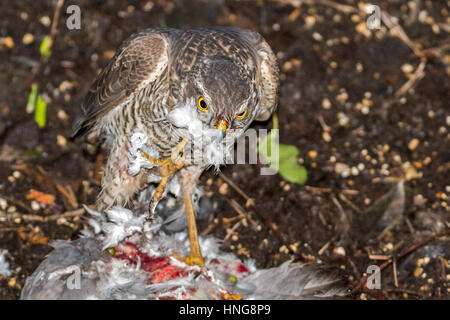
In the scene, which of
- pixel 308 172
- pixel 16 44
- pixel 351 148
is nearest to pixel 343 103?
pixel 351 148

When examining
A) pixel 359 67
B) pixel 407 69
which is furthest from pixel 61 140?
pixel 407 69

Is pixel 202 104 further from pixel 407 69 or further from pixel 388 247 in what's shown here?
pixel 407 69

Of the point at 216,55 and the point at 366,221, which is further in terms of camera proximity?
the point at 366,221

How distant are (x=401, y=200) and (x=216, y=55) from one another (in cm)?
206

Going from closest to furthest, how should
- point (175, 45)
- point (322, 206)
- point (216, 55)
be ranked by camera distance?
point (216, 55) → point (175, 45) → point (322, 206)

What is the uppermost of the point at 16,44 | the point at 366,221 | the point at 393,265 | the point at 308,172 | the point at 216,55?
the point at 16,44

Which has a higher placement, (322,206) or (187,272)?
(322,206)

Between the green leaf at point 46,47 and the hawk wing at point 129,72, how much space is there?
107 centimetres

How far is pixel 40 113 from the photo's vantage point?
4.66m

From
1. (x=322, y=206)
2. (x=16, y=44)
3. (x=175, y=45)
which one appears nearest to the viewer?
(x=175, y=45)

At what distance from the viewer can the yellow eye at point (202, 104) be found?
3.04 m

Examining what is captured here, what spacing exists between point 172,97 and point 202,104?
0.27m

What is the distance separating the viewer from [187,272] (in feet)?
12.2

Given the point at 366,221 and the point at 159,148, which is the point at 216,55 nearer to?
the point at 159,148
